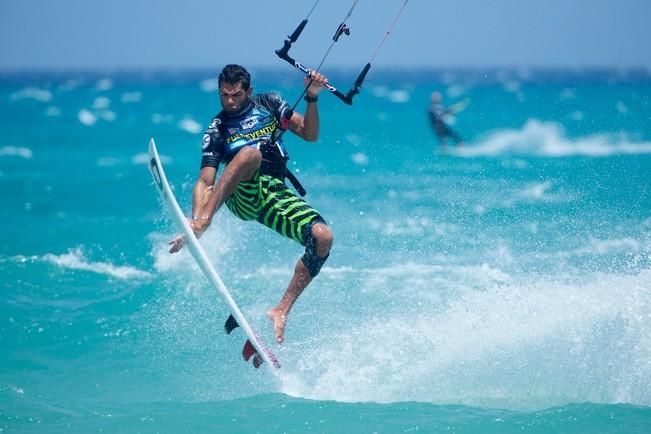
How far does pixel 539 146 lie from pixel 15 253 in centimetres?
1430

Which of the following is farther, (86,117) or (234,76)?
(86,117)

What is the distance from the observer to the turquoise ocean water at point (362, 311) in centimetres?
631

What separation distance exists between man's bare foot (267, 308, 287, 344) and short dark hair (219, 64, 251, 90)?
1.46 meters

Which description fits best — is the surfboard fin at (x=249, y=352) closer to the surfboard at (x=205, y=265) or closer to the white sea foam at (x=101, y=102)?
the surfboard at (x=205, y=265)

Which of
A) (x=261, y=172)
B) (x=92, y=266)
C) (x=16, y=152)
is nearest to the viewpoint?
(x=261, y=172)

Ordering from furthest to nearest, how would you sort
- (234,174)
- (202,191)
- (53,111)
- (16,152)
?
(53,111), (16,152), (202,191), (234,174)

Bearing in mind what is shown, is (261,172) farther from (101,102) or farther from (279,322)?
(101,102)

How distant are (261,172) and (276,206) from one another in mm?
258

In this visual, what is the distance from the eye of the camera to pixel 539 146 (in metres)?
22.2

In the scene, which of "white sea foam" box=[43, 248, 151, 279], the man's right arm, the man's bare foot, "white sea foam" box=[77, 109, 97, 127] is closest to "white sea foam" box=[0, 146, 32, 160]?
"white sea foam" box=[77, 109, 97, 127]

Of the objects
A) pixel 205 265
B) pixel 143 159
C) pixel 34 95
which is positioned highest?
pixel 205 265

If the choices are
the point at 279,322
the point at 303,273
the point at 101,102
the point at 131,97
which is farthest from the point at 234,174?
the point at 131,97

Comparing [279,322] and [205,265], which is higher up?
Answer: [205,265]

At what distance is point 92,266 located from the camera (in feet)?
33.7
